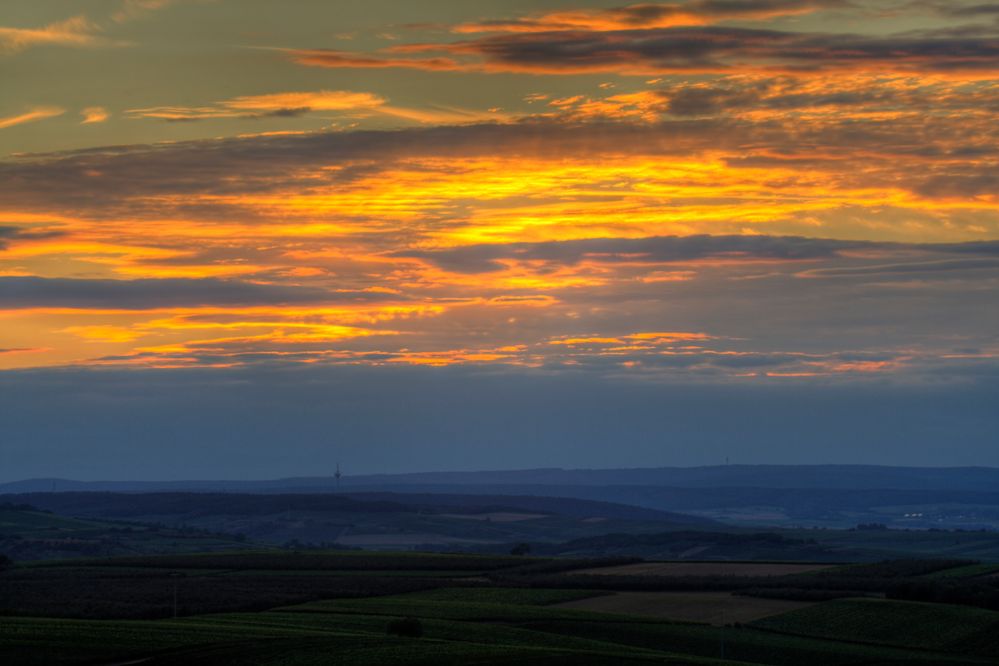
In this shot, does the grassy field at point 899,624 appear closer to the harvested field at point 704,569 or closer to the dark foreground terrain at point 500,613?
the dark foreground terrain at point 500,613

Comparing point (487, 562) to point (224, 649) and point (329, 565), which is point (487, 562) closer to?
point (329, 565)

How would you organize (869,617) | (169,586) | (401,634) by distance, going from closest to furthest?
(401,634) < (869,617) < (169,586)

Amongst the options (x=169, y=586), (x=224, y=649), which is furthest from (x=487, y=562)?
(x=224, y=649)

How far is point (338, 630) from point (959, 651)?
3590cm

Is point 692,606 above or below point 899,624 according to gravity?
above

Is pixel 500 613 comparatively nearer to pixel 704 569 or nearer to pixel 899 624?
pixel 899 624

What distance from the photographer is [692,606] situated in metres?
108

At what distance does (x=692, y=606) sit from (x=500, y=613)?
16680mm

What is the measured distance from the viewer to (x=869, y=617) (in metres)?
95.9

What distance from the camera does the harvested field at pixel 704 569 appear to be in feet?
461

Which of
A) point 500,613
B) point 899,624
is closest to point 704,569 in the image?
point 500,613

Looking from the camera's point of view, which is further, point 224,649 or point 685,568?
point 685,568

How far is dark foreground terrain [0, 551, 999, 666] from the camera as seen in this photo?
71.3 meters

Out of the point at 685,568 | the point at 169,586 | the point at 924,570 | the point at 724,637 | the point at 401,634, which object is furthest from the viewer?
the point at 685,568
